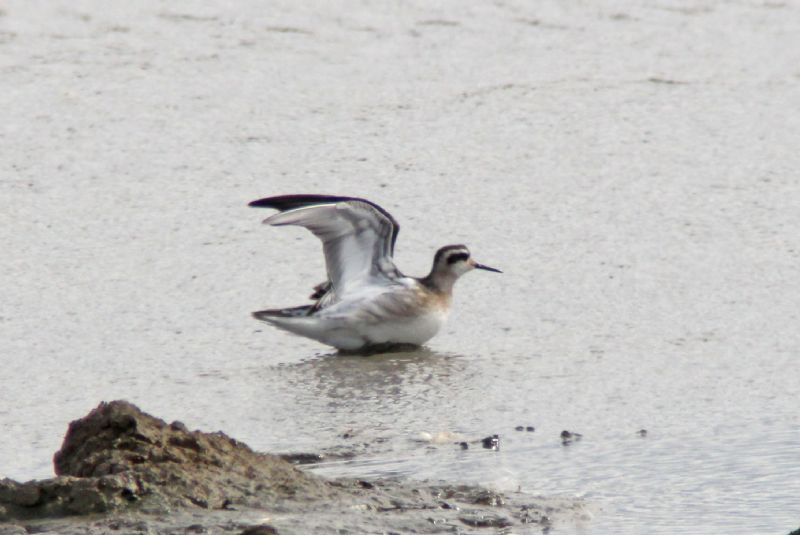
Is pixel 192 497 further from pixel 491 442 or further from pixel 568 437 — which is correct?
pixel 568 437

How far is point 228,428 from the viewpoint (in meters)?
6.33

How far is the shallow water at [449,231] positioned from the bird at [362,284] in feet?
0.48

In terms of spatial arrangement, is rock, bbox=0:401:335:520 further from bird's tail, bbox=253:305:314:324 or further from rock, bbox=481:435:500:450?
bird's tail, bbox=253:305:314:324

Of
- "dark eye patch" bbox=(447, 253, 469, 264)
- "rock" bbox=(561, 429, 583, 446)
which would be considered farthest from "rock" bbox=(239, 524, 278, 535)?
"dark eye patch" bbox=(447, 253, 469, 264)

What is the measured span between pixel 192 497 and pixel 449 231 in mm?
4492

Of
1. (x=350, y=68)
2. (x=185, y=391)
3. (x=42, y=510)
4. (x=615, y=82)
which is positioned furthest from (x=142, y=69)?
(x=42, y=510)

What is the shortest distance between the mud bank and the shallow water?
1.68 ft

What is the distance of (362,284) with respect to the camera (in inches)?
330

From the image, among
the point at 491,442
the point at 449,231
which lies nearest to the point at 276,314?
the point at 449,231

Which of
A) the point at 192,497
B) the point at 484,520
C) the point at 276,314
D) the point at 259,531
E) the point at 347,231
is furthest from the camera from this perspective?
the point at 347,231

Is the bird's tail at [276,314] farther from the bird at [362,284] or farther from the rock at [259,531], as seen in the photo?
the rock at [259,531]

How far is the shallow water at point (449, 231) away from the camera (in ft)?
20.2

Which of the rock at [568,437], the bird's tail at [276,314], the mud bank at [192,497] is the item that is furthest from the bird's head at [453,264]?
the mud bank at [192,497]

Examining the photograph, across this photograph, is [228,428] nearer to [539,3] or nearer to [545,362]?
[545,362]
